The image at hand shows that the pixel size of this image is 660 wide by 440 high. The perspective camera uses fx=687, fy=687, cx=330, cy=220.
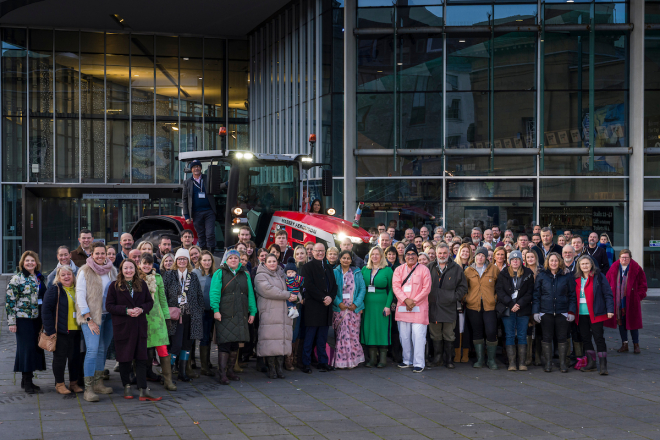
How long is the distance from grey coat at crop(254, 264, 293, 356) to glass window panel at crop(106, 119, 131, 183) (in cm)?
1921

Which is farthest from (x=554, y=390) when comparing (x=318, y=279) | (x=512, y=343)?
(x=318, y=279)

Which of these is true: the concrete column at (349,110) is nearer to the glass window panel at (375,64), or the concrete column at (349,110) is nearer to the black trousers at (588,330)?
the glass window panel at (375,64)

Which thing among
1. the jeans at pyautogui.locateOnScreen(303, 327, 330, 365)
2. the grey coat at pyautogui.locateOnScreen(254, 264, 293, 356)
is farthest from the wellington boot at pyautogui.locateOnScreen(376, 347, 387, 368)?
the grey coat at pyautogui.locateOnScreen(254, 264, 293, 356)

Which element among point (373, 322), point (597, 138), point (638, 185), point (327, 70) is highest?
point (327, 70)

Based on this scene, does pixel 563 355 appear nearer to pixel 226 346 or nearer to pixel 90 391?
pixel 226 346

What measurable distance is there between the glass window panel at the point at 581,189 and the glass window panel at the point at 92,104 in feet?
54.9

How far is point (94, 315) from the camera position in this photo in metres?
8.00

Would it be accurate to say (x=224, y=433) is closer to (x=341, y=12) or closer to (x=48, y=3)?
(x=341, y=12)

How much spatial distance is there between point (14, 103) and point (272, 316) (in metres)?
20.8

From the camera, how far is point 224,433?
657 centimetres

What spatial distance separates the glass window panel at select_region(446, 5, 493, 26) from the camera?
19953mm

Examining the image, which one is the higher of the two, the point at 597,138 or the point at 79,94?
the point at 79,94

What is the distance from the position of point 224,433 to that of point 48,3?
69.1 feet

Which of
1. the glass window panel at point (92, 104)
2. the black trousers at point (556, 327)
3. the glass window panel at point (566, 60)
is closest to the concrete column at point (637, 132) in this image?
the glass window panel at point (566, 60)
